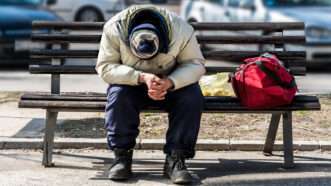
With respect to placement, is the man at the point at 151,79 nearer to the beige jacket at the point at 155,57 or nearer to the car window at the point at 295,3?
the beige jacket at the point at 155,57

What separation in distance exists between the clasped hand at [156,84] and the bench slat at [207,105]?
0.86ft

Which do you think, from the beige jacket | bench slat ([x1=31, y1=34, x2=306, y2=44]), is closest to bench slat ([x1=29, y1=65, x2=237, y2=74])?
bench slat ([x1=31, y1=34, x2=306, y2=44])

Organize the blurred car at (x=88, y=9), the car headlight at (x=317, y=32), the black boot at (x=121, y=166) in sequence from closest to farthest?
the black boot at (x=121, y=166) → the car headlight at (x=317, y=32) → the blurred car at (x=88, y=9)

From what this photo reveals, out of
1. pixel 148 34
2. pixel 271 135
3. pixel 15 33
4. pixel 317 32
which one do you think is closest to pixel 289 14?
pixel 317 32

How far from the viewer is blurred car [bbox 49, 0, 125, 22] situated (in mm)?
20109

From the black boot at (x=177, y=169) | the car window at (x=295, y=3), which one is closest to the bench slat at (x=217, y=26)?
the black boot at (x=177, y=169)

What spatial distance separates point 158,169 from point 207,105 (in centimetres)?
63

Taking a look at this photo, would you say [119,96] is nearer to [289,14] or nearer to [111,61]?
[111,61]

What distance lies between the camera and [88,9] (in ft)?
67.2

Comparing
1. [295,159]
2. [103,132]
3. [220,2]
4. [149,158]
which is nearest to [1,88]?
[103,132]

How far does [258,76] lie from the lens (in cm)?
574

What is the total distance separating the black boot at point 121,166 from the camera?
5.56 meters

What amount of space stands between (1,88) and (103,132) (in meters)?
3.55

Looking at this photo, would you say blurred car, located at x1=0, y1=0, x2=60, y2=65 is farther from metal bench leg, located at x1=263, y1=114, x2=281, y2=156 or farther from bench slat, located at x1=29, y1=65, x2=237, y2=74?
metal bench leg, located at x1=263, y1=114, x2=281, y2=156
